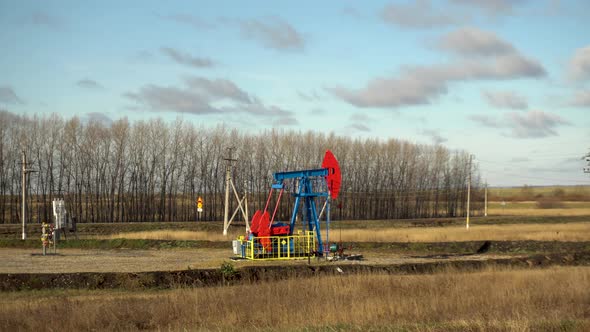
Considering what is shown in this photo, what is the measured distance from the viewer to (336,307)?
46.0 ft

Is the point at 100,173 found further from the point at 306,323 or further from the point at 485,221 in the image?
the point at 306,323

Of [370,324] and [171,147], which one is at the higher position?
[171,147]

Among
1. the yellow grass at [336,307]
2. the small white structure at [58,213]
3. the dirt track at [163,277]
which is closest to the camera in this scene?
the yellow grass at [336,307]

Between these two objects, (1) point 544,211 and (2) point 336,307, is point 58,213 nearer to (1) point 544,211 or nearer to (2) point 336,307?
(2) point 336,307

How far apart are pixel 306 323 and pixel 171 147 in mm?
62090

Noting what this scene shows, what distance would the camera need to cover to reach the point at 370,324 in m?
11.8

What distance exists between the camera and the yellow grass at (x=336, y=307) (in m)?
12.1

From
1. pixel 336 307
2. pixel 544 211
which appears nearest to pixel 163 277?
pixel 336 307

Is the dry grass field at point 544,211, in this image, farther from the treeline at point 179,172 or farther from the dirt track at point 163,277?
the dirt track at point 163,277

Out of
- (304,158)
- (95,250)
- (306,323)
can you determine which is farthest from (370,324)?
(304,158)

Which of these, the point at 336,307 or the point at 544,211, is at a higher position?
the point at 336,307

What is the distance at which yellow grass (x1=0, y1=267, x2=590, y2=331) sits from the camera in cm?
1205

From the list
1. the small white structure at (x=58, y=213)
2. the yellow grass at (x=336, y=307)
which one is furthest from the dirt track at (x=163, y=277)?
the small white structure at (x=58, y=213)

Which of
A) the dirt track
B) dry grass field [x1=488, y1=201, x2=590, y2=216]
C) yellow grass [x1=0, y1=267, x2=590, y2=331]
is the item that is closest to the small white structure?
the dirt track
